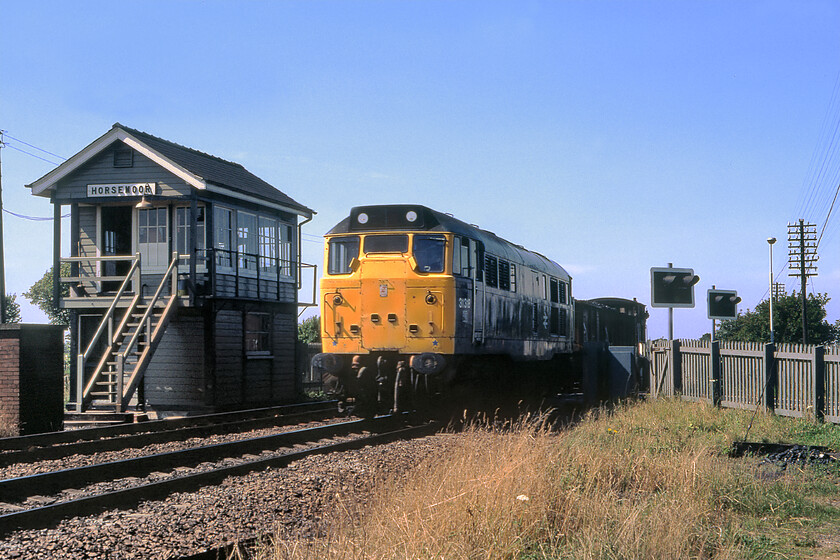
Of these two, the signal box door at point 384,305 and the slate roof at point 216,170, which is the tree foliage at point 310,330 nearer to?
the slate roof at point 216,170

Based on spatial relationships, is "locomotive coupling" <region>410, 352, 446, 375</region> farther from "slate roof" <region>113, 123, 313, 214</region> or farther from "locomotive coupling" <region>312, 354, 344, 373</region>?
"slate roof" <region>113, 123, 313, 214</region>

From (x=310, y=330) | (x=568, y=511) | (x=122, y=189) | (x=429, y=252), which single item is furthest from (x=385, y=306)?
(x=310, y=330)

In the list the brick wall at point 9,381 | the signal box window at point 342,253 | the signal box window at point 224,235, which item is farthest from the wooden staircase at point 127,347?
the signal box window at point 342,253

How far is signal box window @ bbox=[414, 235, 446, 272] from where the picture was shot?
46.1 ft

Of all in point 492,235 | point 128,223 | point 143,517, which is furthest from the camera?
point 128,223

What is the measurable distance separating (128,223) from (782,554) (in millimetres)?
19438

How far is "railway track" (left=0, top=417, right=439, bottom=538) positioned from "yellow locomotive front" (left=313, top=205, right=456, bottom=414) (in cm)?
126

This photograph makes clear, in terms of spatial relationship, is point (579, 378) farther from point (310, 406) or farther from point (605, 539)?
point (605, 539)

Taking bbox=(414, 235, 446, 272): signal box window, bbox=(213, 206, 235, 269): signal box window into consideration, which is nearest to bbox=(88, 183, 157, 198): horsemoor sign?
bbox=(213, 206, 235, 269): signal box window

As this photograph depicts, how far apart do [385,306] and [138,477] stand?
5397 millimetres

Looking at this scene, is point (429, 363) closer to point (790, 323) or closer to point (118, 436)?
point (118, 436)

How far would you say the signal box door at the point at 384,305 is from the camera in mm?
14156

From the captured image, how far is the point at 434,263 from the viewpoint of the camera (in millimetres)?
14094

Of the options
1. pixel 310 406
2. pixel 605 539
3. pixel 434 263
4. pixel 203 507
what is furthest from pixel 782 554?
pixel 310 406
